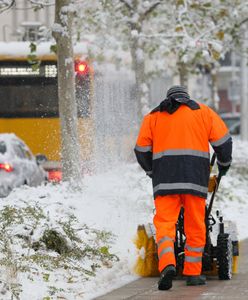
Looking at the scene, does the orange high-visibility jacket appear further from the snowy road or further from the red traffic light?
the red traffic light

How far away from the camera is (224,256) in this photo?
31.7 feet

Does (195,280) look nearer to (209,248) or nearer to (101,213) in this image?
(209,248)

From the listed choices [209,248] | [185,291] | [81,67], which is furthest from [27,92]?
[185,291]

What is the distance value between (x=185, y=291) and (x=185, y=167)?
99 centimetres

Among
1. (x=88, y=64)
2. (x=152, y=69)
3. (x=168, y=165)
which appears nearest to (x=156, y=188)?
(x=168, y=165)

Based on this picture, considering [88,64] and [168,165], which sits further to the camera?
[88,64]

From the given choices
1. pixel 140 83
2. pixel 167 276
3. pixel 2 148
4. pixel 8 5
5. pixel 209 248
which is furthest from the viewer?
pixel 140 83

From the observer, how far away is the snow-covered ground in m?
8.91

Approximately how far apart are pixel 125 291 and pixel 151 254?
89 cm

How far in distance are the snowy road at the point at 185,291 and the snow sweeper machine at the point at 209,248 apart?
0.40ft

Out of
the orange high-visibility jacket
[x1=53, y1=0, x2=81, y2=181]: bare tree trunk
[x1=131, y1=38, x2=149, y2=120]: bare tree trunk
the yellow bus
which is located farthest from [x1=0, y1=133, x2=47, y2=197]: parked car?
the orange high-visibility jacket

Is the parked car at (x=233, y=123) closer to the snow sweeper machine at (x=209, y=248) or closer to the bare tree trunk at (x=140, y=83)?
the bare tree trunk at (x=140, y=83)

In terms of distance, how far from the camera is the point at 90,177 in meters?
16.2

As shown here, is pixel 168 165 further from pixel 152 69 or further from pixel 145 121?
pixel 152 69
